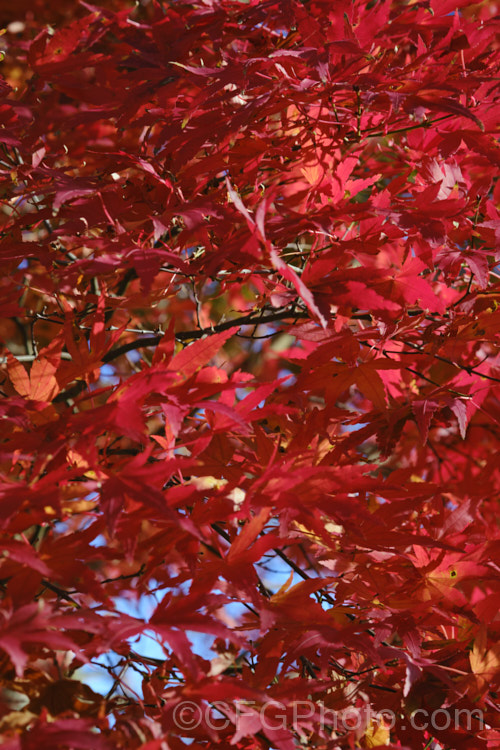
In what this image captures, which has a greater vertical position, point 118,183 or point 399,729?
point 118,183

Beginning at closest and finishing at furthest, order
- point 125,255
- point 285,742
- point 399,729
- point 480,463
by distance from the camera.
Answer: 1. point 285,742
2. point 125,255
3. point 399,729
4. point 480,463

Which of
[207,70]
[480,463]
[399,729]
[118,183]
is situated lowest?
[480,463]

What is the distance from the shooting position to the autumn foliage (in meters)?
0.74

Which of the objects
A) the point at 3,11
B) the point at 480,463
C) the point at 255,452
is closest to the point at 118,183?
the point at 255,452

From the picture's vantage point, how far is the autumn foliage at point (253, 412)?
2.44 ft

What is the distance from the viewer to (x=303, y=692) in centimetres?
76

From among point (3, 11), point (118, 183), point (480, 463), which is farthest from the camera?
point (3, 11)

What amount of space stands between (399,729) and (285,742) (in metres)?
0.32

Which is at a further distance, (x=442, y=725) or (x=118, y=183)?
(x=118, y=183)

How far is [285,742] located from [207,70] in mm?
921

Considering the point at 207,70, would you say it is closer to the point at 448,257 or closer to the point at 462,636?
the point at 448,257

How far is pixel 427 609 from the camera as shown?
0.96m

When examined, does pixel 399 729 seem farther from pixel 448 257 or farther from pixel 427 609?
pixel 448 257

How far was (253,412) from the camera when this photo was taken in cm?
84
